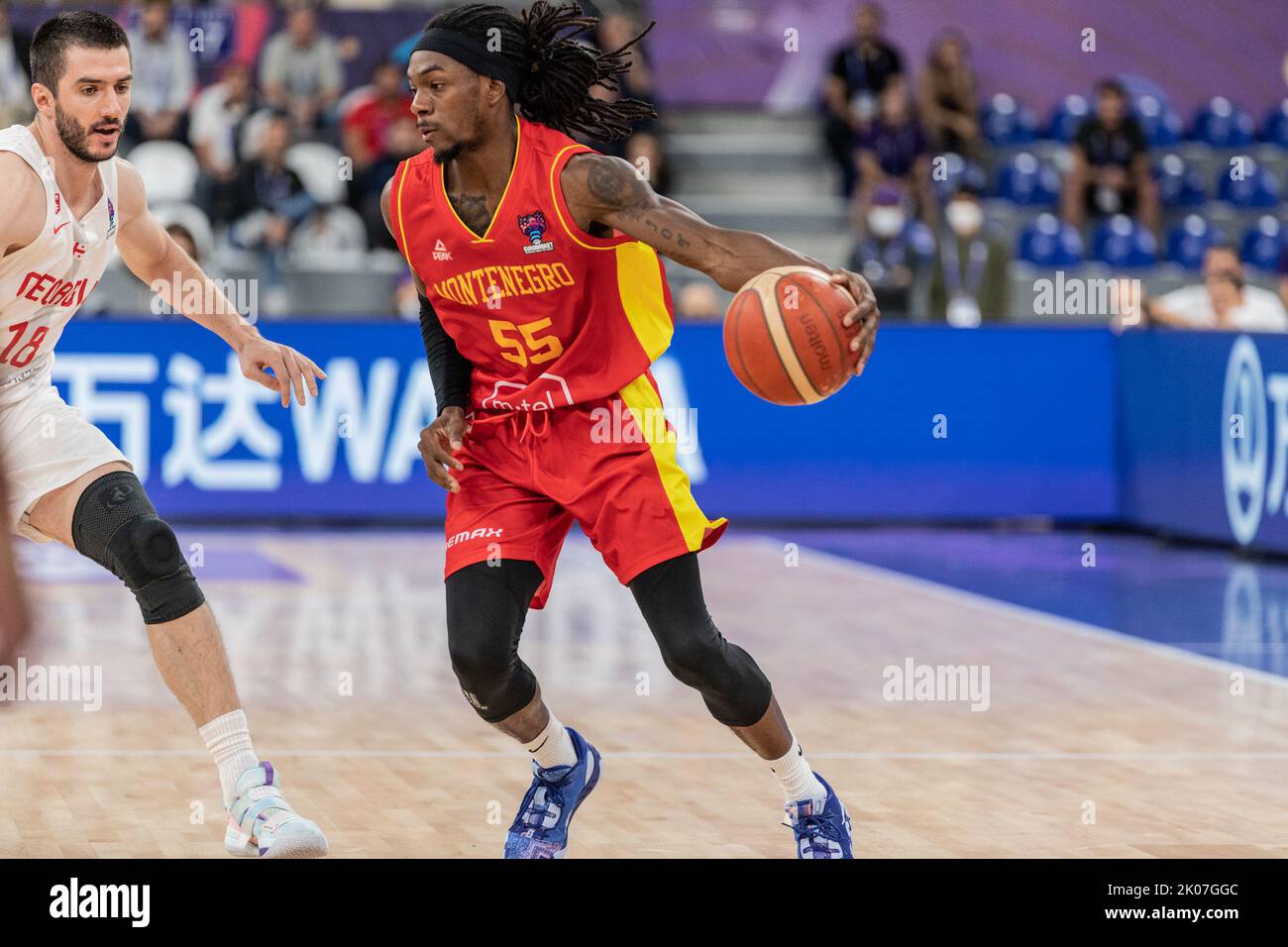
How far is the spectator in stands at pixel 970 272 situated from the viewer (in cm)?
1469

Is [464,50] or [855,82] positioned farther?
[855,82]

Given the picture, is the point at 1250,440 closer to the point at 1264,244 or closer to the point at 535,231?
the point at 1264,244

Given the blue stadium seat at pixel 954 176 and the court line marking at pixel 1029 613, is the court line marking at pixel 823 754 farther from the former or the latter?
the blue stadium seat at pixel 954 176

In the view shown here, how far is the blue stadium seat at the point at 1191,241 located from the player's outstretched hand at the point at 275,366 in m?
12.7

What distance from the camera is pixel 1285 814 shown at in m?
5.61

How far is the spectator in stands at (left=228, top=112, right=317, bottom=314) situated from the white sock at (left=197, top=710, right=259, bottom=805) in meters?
9.36

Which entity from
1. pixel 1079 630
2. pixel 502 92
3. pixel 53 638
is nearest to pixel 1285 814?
pixel 502 92

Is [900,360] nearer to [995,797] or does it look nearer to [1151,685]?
[1151,685]

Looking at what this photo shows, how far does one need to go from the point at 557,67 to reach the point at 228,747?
1.93 metres

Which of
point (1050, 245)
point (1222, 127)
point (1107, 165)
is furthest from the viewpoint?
point (1222, 127)

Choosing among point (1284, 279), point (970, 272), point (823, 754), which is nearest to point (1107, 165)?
point (970, 272)

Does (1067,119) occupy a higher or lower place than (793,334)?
higher

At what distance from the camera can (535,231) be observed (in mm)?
4863

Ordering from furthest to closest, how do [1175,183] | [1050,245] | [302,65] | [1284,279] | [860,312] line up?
[1175,183] → [1050,245] → [302,65] → [1284,279] → [860,312]
